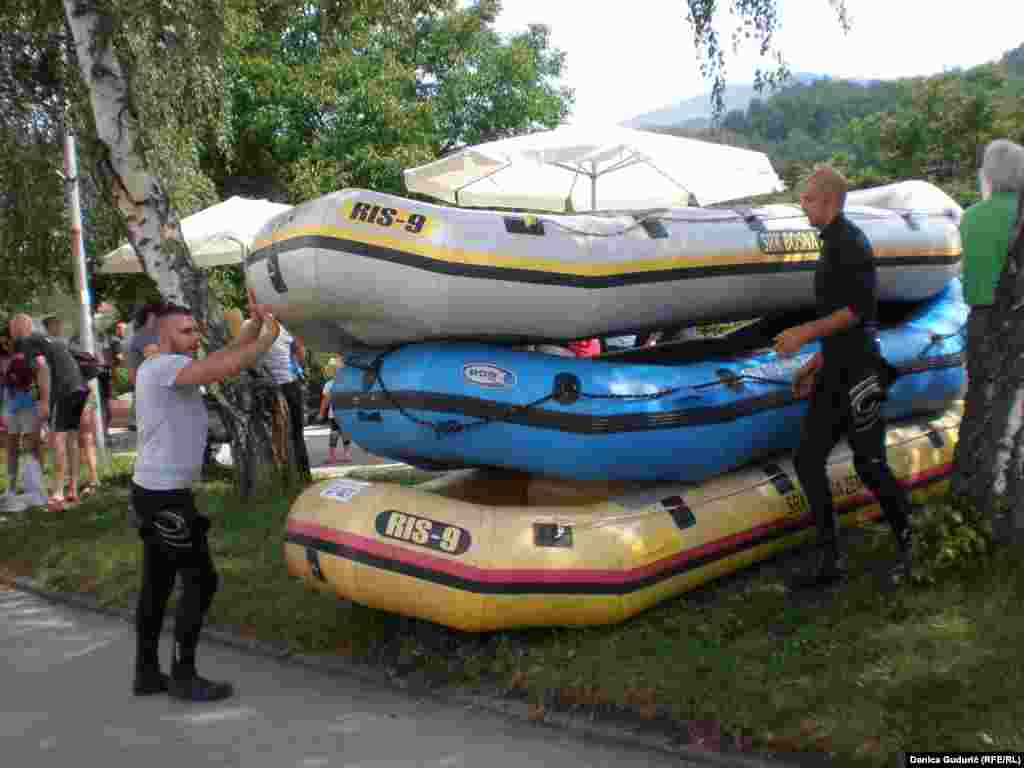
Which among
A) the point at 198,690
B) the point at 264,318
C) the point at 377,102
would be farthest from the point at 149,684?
the point at 377,102

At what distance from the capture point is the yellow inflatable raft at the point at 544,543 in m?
4.82

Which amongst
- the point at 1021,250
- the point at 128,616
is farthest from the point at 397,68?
the point at 1021,250

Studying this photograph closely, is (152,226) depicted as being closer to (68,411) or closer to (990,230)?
(68,411)

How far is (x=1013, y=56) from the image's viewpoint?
70500mm

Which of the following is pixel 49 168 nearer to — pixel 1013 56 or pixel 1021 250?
pixel 1021 250

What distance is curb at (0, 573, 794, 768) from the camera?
12.9 feet

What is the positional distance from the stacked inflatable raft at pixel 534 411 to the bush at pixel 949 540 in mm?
868

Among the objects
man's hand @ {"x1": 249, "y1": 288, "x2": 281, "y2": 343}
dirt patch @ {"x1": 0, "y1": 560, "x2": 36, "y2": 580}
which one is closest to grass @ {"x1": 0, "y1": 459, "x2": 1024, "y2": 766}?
man's hand @ {"x1": 249, "y1": 288, "x2": 281, "y2": 343}

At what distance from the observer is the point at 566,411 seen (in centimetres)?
517

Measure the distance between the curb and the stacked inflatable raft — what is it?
1.09ft

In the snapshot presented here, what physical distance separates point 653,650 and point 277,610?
90.4 inches

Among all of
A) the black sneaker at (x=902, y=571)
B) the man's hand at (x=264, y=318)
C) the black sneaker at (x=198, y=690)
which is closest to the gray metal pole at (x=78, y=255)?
the man's hand at (x=264, y=318)

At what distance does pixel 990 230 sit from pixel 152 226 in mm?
6187

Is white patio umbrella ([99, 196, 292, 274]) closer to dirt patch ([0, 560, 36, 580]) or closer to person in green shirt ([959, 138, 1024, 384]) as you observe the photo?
dirt patch ([0, 560, 36, 580])
